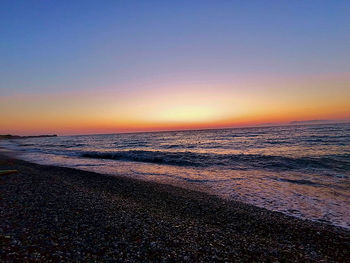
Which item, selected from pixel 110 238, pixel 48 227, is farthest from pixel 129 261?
pixel 48 227

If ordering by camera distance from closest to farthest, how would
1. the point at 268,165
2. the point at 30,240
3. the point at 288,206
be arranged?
1. the point at 30,240
2. the point at 288,206
3. the point at 268,165

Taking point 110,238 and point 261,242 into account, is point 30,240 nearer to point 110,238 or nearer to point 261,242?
point 110,238

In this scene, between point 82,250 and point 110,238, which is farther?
point 110,238

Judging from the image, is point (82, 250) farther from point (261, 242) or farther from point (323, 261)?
point (323, 261)

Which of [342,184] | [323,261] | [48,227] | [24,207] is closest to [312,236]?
[323,261]

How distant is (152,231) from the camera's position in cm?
654

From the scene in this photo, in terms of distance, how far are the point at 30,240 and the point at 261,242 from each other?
680 cm

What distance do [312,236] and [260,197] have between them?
468 cm

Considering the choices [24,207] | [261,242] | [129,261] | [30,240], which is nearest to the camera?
[129,261]

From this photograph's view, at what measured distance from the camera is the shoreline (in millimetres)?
5309

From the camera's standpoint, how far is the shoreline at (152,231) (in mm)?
5309

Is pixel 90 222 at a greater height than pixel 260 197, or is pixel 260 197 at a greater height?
pixel 90 222

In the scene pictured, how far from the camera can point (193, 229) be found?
6.89 meters

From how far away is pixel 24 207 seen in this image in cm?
815
